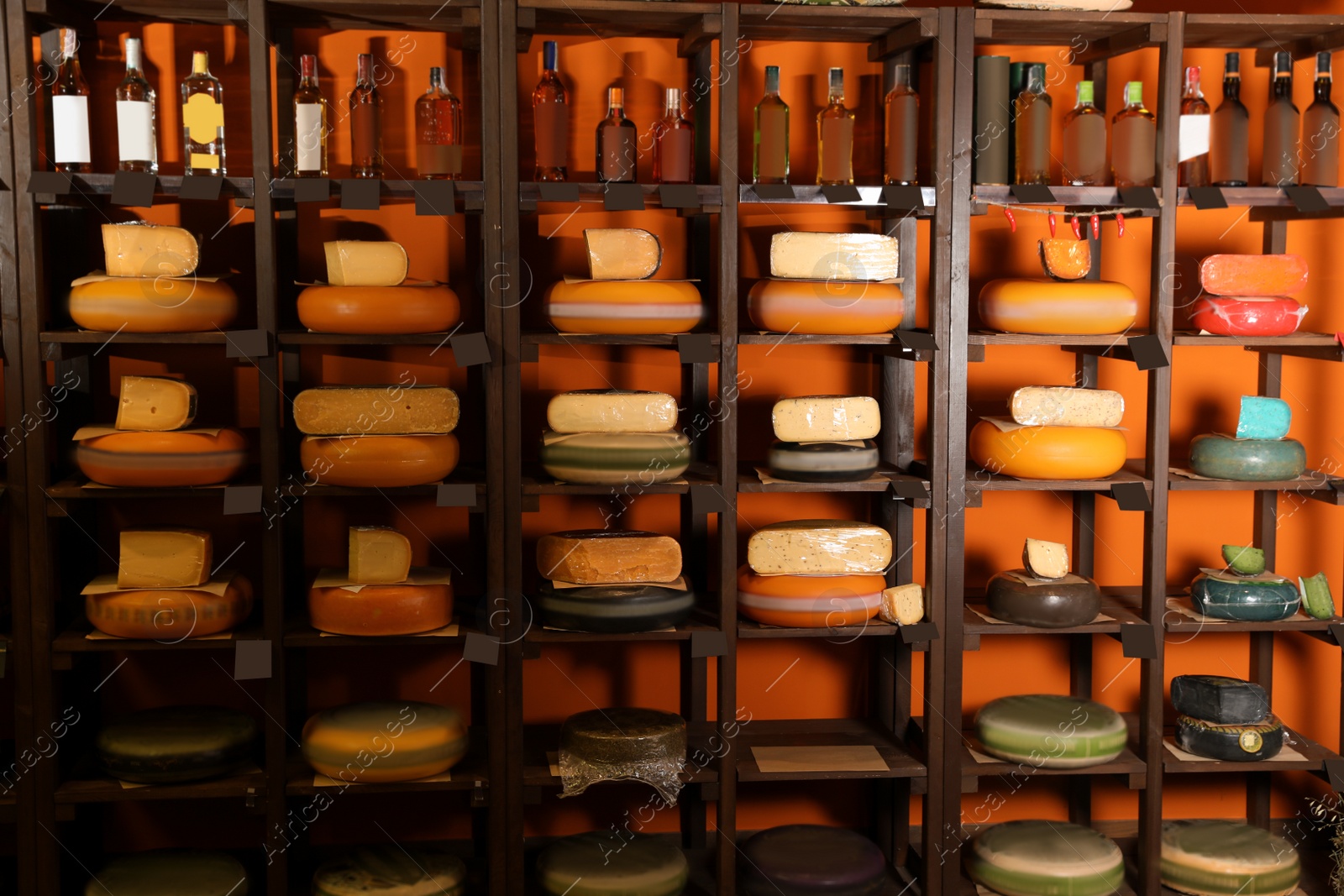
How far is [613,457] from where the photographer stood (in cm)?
260

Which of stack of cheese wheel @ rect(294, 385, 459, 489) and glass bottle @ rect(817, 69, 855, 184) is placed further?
glass bottle @ rect(817, 69, 855, 184)

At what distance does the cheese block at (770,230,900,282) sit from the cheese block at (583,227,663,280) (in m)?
0.28

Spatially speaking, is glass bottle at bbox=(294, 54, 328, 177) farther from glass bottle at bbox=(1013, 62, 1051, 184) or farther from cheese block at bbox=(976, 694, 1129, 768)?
cheese block at bbox=(976, 694, 1129, 768)

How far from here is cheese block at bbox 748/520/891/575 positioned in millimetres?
2719

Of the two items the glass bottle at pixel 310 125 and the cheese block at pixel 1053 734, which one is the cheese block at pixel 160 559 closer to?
the glass bottle at pixel 310 125

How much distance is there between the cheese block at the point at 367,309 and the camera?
2.55 metres

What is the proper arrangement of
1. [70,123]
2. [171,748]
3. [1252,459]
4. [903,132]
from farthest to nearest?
1. [1252,459]
2. [903,132]
3. [171,748]
4. [70,123]

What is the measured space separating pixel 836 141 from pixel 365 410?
1.19m

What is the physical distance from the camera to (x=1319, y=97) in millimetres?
2799

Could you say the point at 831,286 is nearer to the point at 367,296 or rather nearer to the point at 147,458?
the point at 367,296

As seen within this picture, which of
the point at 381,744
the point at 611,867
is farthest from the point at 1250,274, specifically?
the point at 381,744

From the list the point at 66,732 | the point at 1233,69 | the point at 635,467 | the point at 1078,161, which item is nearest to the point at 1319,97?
the point at 1233,69

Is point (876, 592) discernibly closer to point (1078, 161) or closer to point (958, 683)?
point (958, 683)

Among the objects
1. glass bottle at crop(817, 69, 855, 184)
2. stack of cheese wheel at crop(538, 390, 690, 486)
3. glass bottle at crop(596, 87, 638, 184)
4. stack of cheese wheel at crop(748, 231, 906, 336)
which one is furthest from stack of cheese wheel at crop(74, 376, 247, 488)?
glass bottle at crop(817, 69, 855, 184)
